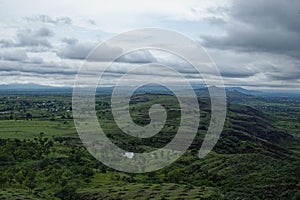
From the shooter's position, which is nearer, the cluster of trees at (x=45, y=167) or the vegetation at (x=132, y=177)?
the vegetation at (x=132, y=177)

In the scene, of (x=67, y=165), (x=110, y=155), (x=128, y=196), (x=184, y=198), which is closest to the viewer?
(x=184, y=198)

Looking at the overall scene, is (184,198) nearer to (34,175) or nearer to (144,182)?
(144,182)

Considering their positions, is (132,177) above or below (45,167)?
below

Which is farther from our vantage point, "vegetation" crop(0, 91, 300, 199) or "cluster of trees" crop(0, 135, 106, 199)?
"cluster of trees" crop(0, 135, 106, 199)

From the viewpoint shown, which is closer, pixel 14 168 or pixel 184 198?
pixel 184 198

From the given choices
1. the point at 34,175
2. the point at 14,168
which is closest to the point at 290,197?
the point at 34,175

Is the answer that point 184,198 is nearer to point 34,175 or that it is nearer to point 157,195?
point 157,195

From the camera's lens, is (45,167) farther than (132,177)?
Yes

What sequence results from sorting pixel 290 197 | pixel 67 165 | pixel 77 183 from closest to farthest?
pixel 290 197 → pixel 77 183 → pixel 67 165

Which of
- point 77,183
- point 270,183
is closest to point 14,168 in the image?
point 77,183
